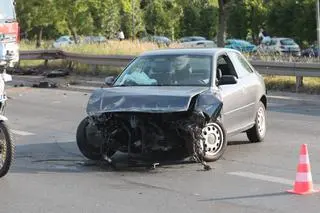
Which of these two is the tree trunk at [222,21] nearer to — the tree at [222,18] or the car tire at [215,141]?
the tree at [222,18]

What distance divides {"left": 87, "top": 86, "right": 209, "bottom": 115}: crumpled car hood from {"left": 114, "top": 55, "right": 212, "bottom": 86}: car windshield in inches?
11.2

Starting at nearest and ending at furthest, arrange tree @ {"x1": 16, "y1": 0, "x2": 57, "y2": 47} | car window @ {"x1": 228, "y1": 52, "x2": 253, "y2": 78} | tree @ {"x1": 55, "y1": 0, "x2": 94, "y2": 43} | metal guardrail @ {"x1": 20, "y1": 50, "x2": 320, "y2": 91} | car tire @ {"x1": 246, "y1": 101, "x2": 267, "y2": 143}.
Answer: car window @ {"x1": 228, "y1": 52, "x2": 253, "y2": 78} → car tire @ {"x1": 246, "y1": 101, "x2": 267, "y2": 143} → metal guardrail @ {"x1": 20, "y1": 50, "x2": 320, "y2": 91} → tree @ {"x1": 55, "y1": 0, "x2": 94, "y2": 43} → tree @ {"x1": 16, "y1": 0, "x2": 57, "y2": 47}

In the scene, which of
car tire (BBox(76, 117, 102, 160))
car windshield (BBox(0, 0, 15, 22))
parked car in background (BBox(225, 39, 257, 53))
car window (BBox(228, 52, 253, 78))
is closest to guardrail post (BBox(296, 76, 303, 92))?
parked car in background (BBox(225, 39, 257, 53))

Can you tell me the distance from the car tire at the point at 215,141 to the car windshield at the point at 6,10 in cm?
1502

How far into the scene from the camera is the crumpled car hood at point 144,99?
27.0ft

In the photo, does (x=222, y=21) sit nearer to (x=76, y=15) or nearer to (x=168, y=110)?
(x=76, y=15)

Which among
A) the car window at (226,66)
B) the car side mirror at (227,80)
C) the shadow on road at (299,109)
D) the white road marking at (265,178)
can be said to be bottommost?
the shadow on road at (299,109)

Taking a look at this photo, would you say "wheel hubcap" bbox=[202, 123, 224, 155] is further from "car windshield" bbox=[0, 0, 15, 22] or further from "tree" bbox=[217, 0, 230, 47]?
"tree" bbox=[217, 0, 230, 47]

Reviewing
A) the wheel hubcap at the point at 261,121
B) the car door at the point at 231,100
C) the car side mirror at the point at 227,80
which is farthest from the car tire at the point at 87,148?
the wheel hubcap at the point at 261,121

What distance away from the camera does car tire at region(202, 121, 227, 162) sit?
8.66 m

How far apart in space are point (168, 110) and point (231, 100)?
147 cm

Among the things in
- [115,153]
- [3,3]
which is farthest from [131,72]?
[3,3]

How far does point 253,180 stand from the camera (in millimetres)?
7715

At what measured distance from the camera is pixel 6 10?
2238 cm
